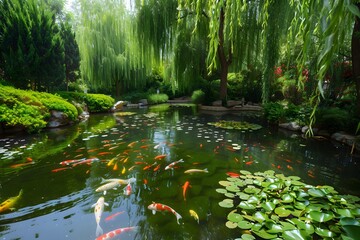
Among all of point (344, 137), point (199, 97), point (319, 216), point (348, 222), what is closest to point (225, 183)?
point (319, 216)

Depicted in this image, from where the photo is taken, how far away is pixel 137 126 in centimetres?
649

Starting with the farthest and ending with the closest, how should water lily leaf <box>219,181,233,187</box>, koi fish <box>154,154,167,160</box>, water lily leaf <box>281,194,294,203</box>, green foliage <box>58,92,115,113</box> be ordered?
green foliage <box>58,92,115,113</box> < koi fish <box>154,154,167,160</box> < water lily leaf <box>219,181,233,187</box> < water lily leaf <box>281,194,294,203</box>

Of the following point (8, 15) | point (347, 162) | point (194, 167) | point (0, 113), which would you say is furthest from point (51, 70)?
point (347, 162)

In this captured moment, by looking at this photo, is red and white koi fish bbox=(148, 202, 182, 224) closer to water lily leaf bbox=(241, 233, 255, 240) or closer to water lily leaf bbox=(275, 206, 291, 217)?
water lily leaf bbox=(241, 233, 255, 240)

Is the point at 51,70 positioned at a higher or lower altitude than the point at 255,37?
lower

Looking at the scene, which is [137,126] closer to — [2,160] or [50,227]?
[2,160]

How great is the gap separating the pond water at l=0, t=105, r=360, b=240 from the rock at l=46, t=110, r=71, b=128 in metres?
0.79

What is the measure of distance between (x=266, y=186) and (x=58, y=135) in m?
4.94

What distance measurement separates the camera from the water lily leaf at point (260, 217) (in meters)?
1.81

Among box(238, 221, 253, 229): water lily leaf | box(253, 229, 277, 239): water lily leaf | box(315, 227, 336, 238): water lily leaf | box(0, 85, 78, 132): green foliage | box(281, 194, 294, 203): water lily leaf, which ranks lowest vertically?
box(238, 221, 253, 229): water lily leaf

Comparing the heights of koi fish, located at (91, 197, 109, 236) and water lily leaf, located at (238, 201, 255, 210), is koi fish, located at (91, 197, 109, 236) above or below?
below

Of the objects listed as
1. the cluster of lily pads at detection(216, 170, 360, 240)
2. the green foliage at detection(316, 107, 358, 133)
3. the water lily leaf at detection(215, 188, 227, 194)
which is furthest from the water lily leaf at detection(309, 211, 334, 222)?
the green foliage at detection(316, 107, 358, 133)

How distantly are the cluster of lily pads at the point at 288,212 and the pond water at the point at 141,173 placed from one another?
0.16m

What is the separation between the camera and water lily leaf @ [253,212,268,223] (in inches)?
71.1
